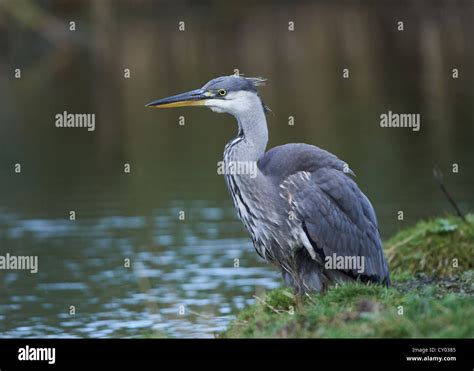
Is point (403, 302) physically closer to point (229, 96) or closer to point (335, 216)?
point (335, 216)

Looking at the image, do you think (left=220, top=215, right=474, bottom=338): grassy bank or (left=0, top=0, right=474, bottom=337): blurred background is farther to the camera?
(left=0, top=0, right=474, bottom=337): blurred background

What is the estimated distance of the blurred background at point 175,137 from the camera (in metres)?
13.7

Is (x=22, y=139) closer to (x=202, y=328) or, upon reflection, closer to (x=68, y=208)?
(x=68, y=208)

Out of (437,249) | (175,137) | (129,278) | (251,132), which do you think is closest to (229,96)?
(251,132)

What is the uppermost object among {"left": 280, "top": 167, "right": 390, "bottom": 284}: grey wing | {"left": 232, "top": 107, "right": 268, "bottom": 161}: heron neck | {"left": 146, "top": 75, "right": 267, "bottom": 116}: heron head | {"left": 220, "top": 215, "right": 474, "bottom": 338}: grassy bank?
{"left": 146, "top": 75, "right": 267, "bottom": 116}: heron head

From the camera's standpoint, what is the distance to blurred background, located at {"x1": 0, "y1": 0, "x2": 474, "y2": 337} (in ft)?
45.0

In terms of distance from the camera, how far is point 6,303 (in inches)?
526

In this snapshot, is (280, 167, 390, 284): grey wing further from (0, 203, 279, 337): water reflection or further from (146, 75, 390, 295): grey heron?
(0, 203, 279, 337): water reflection

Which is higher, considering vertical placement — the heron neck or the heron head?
the heron head

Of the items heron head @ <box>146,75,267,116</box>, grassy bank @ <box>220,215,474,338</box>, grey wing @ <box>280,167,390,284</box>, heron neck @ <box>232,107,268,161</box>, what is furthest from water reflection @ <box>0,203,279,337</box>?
heron head @ <box>146,75,267,116</box>

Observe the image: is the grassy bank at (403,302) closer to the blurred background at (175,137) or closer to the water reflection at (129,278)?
the blurred background at (175,137)

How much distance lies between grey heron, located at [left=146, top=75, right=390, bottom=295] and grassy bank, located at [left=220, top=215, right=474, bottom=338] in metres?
0.43

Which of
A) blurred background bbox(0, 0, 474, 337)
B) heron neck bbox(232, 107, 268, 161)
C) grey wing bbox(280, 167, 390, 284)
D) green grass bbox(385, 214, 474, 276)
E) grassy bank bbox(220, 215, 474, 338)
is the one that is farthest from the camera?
blurred background bbox(0, 0, 474, 337)

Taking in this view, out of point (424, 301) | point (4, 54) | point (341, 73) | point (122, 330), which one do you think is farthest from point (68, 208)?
point (4, 54)
